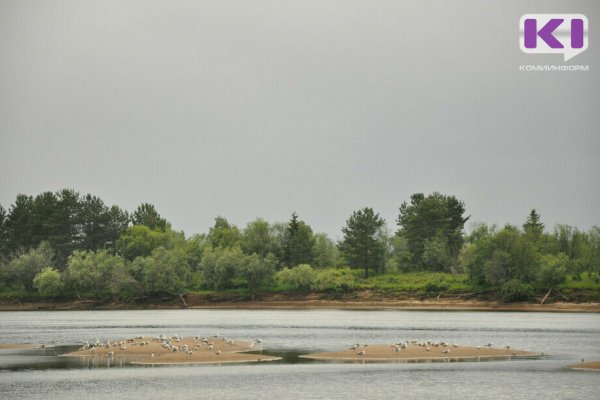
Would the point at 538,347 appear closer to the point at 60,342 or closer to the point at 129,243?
the point at 60,342

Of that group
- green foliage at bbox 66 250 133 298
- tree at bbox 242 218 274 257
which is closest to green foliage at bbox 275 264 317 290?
tree at bbox 242 218 274 257

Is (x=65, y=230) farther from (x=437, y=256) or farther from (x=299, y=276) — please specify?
(x=437, y=256)

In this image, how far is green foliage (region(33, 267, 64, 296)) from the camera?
6668 inches

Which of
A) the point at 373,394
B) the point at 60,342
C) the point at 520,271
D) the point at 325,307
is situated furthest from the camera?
the point at 325,307

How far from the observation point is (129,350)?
65.5 m

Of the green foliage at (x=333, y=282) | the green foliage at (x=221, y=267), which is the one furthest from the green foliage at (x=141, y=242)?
the green foliage at (x=333, y=282)

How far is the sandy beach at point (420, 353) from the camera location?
204 ft

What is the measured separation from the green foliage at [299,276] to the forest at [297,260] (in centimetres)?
20

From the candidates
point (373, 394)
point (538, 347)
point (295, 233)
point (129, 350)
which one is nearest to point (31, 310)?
point (295, 233)

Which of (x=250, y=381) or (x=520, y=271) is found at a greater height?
(x=520, y=271)

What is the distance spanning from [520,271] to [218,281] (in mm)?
60587

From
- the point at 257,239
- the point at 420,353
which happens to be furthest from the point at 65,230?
the point at 420,353

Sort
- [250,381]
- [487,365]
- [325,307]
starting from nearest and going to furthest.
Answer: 1. [250,381]
2. [487,365]
3. [325,307]

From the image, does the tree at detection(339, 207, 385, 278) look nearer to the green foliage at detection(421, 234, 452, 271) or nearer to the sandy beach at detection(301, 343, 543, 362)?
the green foliage at detection(421, 234, 452, 271)
